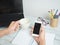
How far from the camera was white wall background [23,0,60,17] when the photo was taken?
4.06 ft

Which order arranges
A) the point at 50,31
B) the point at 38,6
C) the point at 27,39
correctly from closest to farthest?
the point at 27,39 → the point at 50,31 → the point at 38,6

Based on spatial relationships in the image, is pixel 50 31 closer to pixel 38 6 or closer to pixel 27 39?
pixel 27 39

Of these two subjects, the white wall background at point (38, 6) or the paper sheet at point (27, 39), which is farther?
the white wall background at point (38, 6)

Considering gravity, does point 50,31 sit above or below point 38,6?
below

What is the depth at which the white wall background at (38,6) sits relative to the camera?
1.24m

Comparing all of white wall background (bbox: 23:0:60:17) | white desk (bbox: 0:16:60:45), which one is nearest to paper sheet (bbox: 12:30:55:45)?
white desk (bbox: 0:16:60:45)

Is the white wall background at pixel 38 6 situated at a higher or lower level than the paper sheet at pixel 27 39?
higher

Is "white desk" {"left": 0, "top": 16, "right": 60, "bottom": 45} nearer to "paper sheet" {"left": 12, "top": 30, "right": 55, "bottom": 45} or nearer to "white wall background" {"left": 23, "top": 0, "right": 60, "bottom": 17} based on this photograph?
"paper sheet" {"left": 12, "top": 30, "right": 55, "bottom": 45}

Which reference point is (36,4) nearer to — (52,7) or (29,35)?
(52,7)

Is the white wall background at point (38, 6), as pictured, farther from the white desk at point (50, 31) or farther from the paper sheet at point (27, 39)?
the paper sheet at point (27, 39)

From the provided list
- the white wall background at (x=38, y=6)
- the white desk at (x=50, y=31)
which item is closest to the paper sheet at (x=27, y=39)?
the white desk at (x=50, y=31)

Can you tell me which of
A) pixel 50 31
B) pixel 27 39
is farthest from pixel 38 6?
pixel 27 39

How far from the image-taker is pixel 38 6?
1299 mm

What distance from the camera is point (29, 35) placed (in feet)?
3.16
